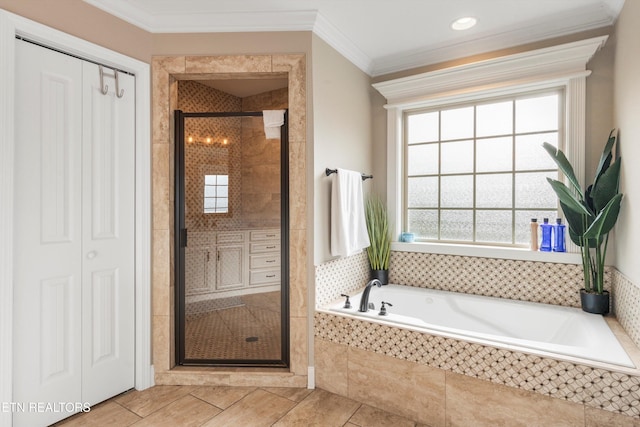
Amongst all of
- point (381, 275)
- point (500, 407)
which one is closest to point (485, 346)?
point (500, 407)

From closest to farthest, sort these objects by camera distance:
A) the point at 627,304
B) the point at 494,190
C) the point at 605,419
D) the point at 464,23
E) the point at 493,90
Result: the point at 605,419
the point at 627,304
the point at 464,23
the point at 493,90
the point at 494,190

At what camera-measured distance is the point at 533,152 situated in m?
2.57

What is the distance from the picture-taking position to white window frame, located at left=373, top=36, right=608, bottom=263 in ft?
7.48

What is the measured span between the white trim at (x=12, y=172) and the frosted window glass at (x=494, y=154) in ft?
8.19

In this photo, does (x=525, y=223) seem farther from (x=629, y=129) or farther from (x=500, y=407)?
(x=500, y=407)

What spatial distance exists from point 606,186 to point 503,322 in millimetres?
1082

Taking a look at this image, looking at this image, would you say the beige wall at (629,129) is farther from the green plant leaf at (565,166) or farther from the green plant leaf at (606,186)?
the green plant leaf at (565,166)

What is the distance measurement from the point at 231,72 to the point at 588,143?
243 cm

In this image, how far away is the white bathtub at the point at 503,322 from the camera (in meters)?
1.67

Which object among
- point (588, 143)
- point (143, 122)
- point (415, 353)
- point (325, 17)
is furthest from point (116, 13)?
point (588, 143)

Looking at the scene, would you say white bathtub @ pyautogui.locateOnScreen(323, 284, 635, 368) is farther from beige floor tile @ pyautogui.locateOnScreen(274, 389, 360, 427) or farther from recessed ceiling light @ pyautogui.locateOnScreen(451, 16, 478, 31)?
recessed ceiling light @ pyautogui.locateOnScreen(451, 16, 478, 31)

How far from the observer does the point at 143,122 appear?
2240mm

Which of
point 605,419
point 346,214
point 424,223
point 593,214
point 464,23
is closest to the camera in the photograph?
point 605,419

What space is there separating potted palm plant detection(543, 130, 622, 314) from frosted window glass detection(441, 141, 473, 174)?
2.28ft
